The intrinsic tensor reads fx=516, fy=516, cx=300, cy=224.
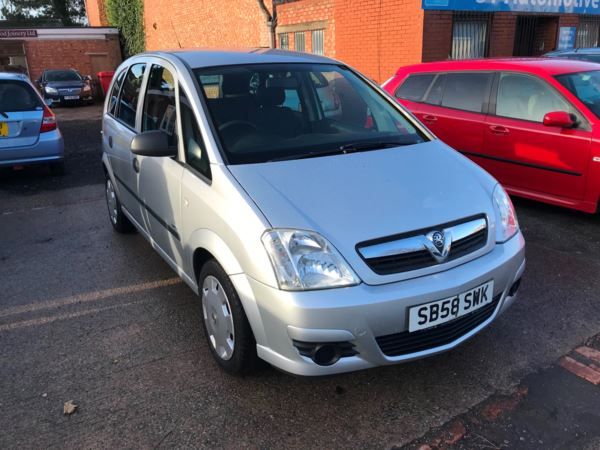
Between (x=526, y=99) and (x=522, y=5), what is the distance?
7146mm

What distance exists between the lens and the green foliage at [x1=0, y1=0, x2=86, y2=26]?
1944 inches

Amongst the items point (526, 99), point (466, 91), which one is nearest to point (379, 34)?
point (466, 91)

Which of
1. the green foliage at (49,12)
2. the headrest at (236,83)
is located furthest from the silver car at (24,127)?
the green foliage at (49,12)

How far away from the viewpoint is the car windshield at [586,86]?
499 cm

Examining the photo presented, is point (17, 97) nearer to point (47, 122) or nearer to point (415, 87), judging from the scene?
point (47, 122)

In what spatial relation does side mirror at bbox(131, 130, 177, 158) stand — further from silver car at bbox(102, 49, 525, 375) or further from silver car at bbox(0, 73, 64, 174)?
silver car at bbox(0, 73, 64, 174)

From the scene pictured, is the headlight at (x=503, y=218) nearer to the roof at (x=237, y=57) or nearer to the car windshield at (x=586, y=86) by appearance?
the roof at (x=237, y=57)

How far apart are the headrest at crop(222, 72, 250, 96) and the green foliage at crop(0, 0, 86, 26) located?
53.9 meters

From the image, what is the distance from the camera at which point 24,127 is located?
7.15 m

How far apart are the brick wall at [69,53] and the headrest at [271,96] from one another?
26.1 meters

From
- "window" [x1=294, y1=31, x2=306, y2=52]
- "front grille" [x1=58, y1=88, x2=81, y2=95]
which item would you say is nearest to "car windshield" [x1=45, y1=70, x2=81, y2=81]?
"front grille" [x1=58, y1=88, x2=81, y2=95]

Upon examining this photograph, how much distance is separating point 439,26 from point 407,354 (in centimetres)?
910

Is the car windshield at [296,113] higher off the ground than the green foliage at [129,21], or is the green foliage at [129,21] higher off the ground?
the green foliage at [129,21]

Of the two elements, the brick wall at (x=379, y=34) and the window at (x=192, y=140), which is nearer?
the window at (x=192, y=140)
